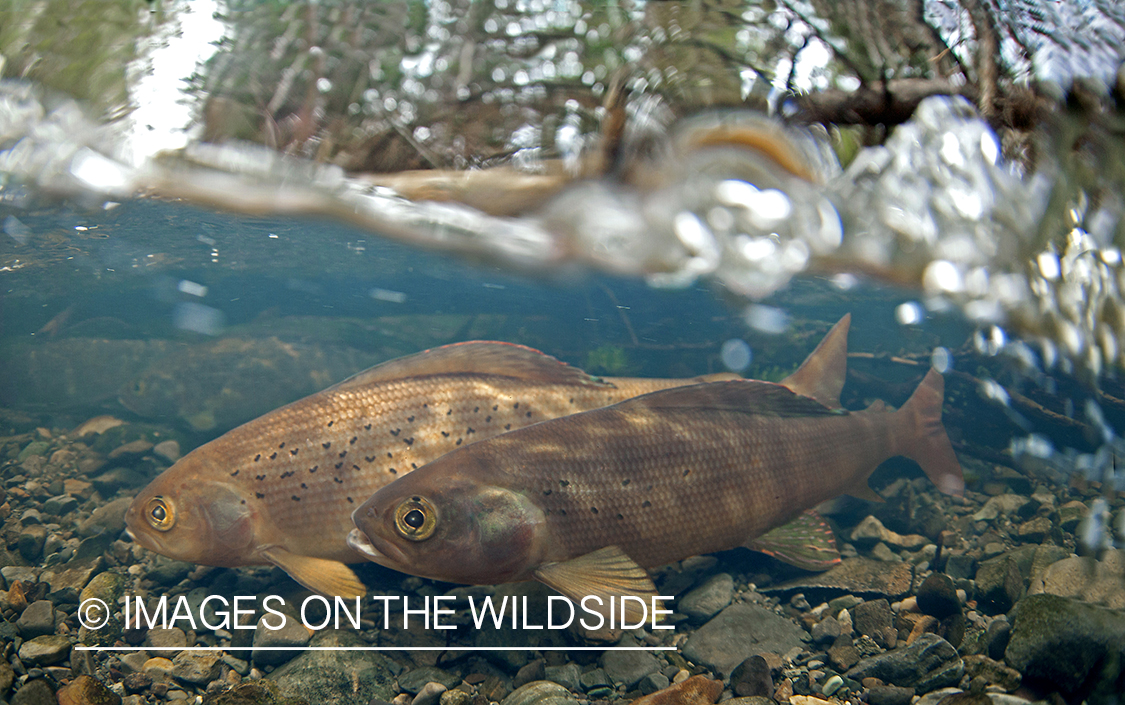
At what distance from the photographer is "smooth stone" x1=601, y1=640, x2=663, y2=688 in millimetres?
3512

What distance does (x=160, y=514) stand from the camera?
4.22 metres

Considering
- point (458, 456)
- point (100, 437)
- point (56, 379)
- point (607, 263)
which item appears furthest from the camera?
point (56, 379)

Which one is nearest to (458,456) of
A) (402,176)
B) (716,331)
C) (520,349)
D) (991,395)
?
(520,349)

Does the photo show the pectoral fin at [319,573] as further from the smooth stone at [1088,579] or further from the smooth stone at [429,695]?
the smooth stone at [1088,579]

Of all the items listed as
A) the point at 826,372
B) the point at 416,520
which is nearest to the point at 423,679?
the point at 416,520

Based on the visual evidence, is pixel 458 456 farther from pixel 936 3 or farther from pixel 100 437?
pixel 100 437

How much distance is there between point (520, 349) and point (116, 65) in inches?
139

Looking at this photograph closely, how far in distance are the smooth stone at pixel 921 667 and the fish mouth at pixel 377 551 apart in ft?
10.1

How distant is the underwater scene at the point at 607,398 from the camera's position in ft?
9.96

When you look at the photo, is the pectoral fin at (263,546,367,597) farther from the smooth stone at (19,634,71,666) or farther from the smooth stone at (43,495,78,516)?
the smooth stone at (43,495,78,516)

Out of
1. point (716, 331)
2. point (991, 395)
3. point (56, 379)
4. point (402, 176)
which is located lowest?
point (56, 379)

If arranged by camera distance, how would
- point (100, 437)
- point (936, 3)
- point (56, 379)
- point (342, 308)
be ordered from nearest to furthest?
point (936, 3) → point (100, 437) → point (56, 379) → point (342, 308)

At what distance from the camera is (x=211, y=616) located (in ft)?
13.9

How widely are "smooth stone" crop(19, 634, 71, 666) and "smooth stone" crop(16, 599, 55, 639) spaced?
212 mm
